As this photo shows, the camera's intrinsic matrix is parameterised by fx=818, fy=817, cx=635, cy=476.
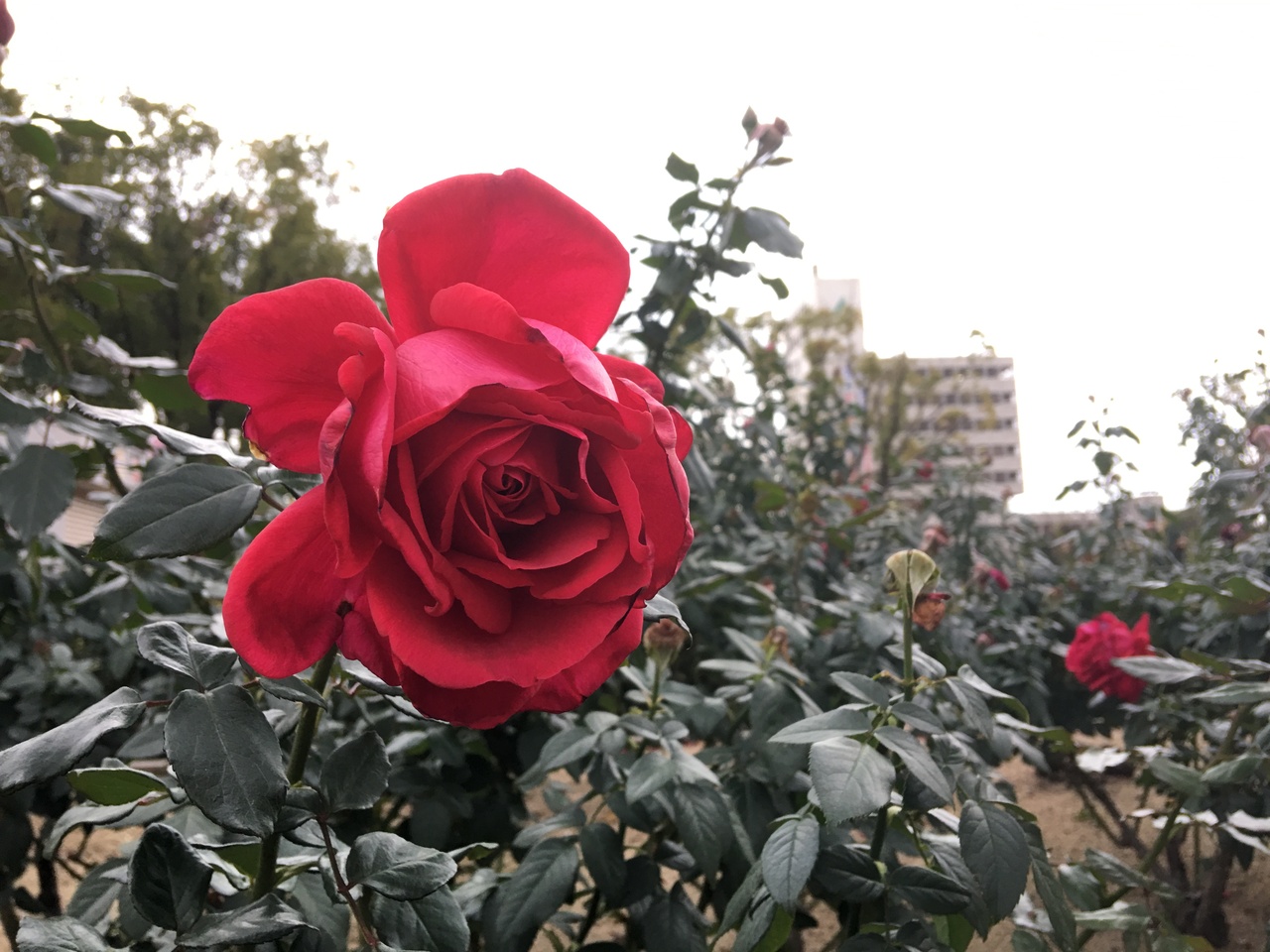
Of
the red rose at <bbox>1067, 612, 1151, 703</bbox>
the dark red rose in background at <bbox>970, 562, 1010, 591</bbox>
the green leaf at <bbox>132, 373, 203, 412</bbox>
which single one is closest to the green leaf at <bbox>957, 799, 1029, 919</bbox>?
the green leaf at <bbox>132, 373, 203, 412</bbox>

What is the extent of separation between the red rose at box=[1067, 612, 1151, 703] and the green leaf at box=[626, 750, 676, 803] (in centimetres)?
120

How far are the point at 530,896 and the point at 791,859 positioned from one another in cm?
27

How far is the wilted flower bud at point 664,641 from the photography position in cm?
77

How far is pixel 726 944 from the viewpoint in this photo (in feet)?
3.10

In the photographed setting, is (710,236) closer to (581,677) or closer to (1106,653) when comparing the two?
(581,677)

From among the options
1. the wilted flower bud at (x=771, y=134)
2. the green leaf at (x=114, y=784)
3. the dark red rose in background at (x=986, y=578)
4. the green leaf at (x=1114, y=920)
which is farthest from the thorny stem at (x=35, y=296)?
the dark red rose in background at (x=986, y=578)

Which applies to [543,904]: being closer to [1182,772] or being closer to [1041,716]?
[1182,772]

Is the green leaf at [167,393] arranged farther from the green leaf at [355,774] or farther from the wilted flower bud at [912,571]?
the wilted flower bud at [912,571]

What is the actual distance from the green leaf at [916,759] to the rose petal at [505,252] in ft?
1.07

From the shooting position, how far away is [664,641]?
0.78m

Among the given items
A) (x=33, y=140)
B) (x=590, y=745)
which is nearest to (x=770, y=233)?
(x=590, y=745)

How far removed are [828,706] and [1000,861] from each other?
0.61m

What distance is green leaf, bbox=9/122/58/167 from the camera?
0.92 m

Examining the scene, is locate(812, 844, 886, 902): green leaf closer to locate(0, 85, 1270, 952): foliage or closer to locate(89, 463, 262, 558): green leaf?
locate(0, 85, 1270, 952): foliage
